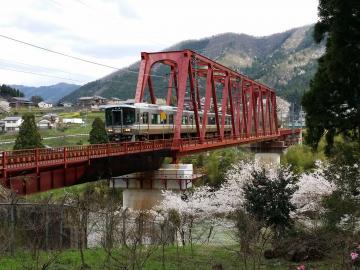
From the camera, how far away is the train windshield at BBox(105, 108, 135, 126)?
32.4 m

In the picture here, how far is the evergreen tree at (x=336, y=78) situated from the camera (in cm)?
1633

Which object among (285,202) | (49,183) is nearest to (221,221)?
(285,202)

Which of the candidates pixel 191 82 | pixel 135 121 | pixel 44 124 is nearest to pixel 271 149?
pixel 191 82

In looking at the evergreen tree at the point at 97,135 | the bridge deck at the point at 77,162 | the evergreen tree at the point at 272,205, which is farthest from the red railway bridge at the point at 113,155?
the evergreen tree at the point at 97,135

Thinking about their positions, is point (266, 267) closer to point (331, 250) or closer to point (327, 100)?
point (331, 250)

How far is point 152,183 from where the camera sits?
3300 cm

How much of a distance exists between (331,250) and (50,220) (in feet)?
35.9

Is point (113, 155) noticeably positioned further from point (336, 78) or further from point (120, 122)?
point (336, 78)

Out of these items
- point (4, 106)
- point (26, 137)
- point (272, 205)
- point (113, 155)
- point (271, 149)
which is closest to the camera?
point (272, 205)

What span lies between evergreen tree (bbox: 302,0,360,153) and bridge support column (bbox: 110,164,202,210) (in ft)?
50.4

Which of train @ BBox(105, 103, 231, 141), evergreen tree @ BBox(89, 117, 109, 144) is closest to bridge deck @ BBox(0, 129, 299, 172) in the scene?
train @ BBox(105, 103, 231, 141)

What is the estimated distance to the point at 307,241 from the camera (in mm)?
18062

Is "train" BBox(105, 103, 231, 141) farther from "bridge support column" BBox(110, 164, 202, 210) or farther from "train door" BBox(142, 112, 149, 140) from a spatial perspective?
"bridge support column" BBox(110, 164, 202, 210)

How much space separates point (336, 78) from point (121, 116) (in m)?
18.7
